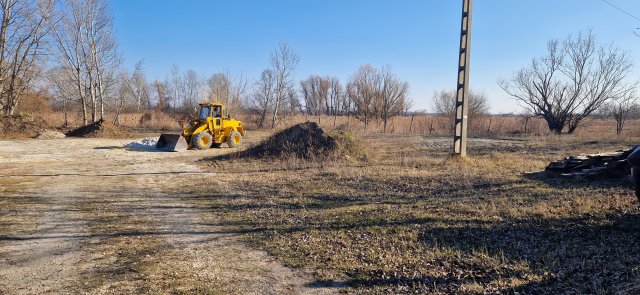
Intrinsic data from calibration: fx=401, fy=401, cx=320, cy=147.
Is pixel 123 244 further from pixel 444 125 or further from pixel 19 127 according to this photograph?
pixel 444 125

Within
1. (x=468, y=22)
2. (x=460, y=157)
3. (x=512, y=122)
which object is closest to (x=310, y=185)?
(x=460, y=157)

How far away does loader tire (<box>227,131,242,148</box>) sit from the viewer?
73.1 ft

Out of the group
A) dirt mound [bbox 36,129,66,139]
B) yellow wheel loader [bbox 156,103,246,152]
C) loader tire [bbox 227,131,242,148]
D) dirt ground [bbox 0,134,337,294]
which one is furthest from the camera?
dirt mound [bbox 36,129,66,139]

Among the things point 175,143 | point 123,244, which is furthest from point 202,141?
point 123,244

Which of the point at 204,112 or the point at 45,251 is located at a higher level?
the point at 204,112

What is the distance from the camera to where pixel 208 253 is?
5.25 meters

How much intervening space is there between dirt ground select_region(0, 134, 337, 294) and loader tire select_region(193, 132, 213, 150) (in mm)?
8934

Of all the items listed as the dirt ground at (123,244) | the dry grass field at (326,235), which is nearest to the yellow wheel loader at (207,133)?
the dirt ground at (123,244)

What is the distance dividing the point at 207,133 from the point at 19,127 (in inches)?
695

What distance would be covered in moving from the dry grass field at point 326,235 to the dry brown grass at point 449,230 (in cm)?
2

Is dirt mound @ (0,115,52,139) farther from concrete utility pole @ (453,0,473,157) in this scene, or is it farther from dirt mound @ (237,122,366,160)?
concrete utility pole @ (453,0,473,157)

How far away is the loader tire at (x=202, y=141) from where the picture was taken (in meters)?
20.5

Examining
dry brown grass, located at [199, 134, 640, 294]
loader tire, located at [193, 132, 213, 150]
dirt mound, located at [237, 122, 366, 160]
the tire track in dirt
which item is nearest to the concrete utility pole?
dry brown grass, located at [199, 134, 640, 294]

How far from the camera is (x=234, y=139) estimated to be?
2252 cm
